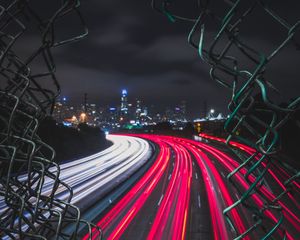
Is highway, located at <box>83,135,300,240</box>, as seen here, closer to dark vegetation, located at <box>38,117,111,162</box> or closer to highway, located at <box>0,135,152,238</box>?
highway, located at <box>0,135,152,238</box>

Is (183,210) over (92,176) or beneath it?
beneath

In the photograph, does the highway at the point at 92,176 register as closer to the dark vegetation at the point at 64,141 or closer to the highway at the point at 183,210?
the dark vegetation at the point at 64,141

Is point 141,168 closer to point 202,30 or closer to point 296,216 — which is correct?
point 296,216

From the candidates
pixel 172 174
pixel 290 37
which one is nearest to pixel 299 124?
pixel 290 37

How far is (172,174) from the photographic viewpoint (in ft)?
112

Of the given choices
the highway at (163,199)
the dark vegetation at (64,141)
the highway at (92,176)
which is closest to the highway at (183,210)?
the highway at (163,199)

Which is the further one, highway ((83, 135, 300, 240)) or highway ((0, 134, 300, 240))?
highway ((0, 134, 300, 240))

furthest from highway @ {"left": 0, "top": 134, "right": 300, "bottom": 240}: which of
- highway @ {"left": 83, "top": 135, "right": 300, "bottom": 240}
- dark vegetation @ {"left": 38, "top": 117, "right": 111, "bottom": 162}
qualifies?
dark vegetation @ {"left": 38, "top": 117, "right": 111, "bottom": 162}

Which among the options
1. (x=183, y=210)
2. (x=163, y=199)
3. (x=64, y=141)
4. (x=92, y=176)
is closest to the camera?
(x=183, y=210)

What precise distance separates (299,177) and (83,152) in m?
46.7

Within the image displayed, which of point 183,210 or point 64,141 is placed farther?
point 64,141

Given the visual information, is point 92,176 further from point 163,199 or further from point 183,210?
point 183,210

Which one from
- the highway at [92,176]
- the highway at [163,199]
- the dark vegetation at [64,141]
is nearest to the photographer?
the highway at [163,199]

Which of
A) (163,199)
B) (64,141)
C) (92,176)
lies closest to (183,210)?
(163,199)
